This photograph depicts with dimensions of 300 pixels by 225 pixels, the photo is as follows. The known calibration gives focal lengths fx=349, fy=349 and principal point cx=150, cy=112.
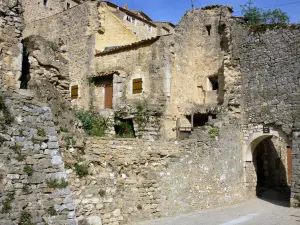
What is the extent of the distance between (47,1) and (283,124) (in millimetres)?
24380

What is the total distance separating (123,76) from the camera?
1991 centimetres

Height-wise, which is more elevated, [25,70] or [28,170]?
[25,70]

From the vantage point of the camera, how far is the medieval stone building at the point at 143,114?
7.06m

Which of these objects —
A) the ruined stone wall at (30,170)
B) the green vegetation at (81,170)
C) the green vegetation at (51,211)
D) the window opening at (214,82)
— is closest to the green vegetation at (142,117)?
the window opening at (214,82)

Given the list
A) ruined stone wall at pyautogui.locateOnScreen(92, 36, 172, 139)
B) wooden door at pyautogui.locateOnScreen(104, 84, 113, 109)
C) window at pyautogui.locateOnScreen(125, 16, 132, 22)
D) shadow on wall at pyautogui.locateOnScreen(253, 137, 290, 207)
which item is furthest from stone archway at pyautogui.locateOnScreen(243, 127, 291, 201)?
window at pyautogui.locateOnScreen(125, 16, 132, 22)

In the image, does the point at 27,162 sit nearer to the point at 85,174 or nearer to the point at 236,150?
the point at 85,174

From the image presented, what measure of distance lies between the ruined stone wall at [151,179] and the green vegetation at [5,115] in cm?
226

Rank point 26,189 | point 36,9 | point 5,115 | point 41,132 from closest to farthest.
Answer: point 26,189 → point 5,115 → point 41,132 → point 36,9

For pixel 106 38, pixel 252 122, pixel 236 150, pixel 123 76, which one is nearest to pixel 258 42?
pixel 252 122

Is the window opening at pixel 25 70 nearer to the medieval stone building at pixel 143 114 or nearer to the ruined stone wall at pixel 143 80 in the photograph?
the medieval stone building at pixel 143 114

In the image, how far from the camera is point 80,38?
22.5 metres

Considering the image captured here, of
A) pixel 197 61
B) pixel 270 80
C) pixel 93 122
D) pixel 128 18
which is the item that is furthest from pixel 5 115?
pixel 128 18

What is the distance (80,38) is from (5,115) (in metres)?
16.4

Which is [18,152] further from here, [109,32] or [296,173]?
[109,32]
